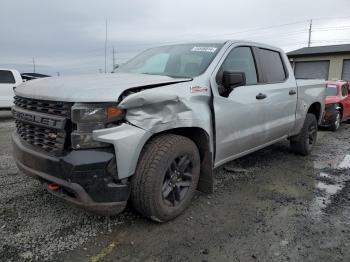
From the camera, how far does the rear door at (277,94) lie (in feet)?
15.4

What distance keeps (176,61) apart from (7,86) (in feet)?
33.2

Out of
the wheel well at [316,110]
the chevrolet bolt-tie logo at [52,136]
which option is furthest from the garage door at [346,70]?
the chevrolet bolt-tie logo at [52,136]

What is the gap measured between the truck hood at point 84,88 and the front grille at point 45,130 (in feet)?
0.19

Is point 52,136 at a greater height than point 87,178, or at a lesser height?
greater

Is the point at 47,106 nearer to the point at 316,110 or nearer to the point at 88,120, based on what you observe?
the point at 88,120

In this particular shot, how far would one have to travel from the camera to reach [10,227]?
3186mm

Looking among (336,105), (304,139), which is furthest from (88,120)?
(336,105)

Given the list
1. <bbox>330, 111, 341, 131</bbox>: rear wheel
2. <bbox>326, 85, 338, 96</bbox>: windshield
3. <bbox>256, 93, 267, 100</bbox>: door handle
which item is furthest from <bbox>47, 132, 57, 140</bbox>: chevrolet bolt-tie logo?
<bbox>326, 85, 338, 96</bbox>: windshield

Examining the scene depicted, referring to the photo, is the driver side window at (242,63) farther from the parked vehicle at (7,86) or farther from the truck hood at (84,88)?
the parked vehicle at (7,86)

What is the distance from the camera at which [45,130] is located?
2.91m

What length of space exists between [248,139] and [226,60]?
105 cm

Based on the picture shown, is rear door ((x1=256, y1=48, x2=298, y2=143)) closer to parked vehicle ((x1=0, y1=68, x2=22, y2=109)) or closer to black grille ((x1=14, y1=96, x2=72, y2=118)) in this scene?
black grille ((x1=14, y1=96, x2=72, y2=118))

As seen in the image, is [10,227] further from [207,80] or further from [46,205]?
[207,80]

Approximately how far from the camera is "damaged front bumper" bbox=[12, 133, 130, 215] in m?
2.68
